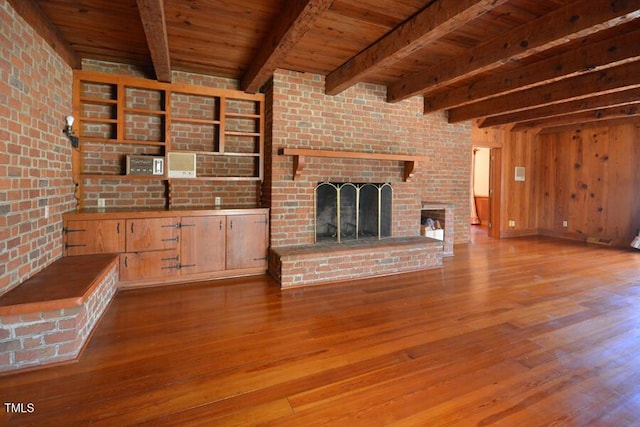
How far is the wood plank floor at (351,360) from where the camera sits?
5.46 feet

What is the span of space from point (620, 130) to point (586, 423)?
268 inches

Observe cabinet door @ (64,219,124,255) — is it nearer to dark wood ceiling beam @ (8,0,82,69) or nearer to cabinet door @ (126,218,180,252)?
cabinet door @ (126,218,180,252)

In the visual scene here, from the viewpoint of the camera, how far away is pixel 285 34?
258 cm

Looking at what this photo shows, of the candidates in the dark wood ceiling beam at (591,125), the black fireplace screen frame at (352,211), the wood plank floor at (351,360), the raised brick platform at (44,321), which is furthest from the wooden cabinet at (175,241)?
the dark wood ceiling beam at (591,125)

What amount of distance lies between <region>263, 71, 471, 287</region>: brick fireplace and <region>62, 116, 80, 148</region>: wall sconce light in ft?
6.51

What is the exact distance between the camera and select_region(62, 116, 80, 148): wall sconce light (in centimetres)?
313

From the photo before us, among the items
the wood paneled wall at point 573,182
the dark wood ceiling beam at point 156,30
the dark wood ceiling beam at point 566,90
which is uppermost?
the dark wood ceiling beam at point 566,90

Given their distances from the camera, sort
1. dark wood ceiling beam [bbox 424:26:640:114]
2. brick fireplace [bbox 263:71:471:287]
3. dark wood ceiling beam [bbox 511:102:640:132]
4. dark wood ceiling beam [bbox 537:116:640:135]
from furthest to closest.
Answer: dark wood ceiling beam [bbox 537:116:640:135] < dark wood ceiling beam [bbox 511:102:640:132] < brick fireplace [bbox 263:71:471:287] < dark wood ceiling beam [bbox 424:26:640:114]

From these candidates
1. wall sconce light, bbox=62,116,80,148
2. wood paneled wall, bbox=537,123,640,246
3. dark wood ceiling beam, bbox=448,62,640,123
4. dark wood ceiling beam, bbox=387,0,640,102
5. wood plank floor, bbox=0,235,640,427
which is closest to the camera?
wood plank floor, bbox=0,235,640,427

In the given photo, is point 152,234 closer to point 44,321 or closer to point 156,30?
point 44,321

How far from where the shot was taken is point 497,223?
7.05 meters

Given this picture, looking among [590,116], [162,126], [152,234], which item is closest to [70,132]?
[162,126]

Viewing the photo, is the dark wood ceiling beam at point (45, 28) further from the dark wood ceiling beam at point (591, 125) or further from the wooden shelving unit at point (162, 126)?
the dark wood ceiling beam at point (591, 125)

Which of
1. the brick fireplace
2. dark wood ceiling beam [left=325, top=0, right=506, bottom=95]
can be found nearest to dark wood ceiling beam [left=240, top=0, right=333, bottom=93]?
the brick fireplace
